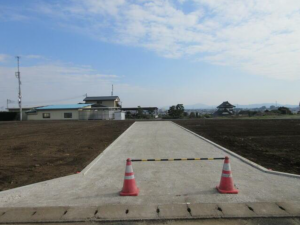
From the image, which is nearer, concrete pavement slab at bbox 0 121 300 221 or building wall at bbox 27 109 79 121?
concrete pavement slab at bbox 0 121 300 221

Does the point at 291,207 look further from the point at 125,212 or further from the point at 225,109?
the point at 225,109

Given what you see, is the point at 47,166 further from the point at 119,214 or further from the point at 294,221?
the point at 294,221

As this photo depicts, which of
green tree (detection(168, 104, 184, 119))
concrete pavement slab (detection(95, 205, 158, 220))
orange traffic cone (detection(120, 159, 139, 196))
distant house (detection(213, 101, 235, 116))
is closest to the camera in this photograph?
concrete pavement slab (detection(95, 205, 158, 220))

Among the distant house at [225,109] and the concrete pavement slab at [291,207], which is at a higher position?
the distant house at [225,109]

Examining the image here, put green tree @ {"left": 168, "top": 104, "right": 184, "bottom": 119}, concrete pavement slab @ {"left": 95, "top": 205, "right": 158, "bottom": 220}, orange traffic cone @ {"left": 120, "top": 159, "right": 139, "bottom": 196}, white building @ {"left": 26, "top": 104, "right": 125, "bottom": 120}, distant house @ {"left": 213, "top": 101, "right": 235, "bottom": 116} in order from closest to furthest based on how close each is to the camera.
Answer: concrete pavement slab @ {"left": 95, "top": 205, "right": 158, "bottom": 220} → orange traffic cone @ {"left": 120, "top": 159, "right": 139, "bottom": 196} → white building @ {"left": 26, "top": 104, "right": 125, "bottom": 120} → green tree @ {"left": 168, "top": 104, "right": 184, "bottom": 119} → distant house @ {"left": 213, "top": 101, "right": 235, "bottom": 116}

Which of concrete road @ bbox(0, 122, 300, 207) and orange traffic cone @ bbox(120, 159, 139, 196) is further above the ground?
orange traffic cone @ bbox(120, 159, 139, 196)

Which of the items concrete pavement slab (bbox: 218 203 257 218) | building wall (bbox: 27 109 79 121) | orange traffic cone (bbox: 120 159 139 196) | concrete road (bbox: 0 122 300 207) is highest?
building wall (bbox: 27 109 79 121)

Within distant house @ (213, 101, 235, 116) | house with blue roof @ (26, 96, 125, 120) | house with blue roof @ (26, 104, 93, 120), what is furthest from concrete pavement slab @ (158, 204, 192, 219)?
distant house @ (213, 101, 235, 116)

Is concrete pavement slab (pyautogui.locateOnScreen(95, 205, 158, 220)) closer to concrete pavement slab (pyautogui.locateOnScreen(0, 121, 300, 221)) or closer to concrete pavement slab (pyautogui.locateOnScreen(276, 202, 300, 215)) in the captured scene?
concrete pavement slab (pyautogui.locateOnScreen(0, 121, 300, 221))

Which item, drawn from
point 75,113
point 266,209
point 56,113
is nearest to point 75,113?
point 75,113

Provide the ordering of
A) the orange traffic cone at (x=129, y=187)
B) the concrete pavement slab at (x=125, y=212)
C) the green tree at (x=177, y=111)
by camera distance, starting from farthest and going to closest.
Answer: the green tree at (x=177, y=111)
the orange traffic cone at (x=129, y=187)
the concrete pavement slab at (x=125, y=212)

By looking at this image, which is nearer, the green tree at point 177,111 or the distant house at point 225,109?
the green tree at point 177,111

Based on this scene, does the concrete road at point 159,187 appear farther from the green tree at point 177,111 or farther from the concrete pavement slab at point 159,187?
the green tree at point 177,111

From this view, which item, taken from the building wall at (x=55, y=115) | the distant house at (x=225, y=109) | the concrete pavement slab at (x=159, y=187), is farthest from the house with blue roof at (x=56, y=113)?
the concrete pavement slab at (x=159, y=187)
